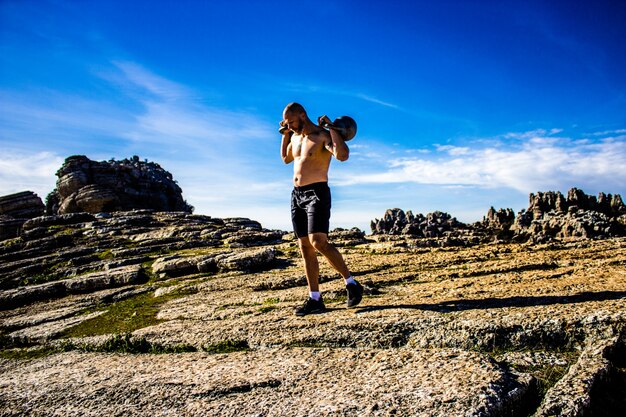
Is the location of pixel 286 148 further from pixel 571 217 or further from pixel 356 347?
pixel 571 217

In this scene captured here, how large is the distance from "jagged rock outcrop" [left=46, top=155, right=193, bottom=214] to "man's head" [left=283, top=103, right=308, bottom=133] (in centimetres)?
8307

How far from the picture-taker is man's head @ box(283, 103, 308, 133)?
938cm

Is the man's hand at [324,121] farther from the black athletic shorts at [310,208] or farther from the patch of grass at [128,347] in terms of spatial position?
the patch of grass at [128,347]

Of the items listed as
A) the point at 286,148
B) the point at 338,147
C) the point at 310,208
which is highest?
the point at 286,148

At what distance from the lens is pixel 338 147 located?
902 centimetres

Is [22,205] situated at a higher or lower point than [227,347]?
higher

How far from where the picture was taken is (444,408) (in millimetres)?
4496

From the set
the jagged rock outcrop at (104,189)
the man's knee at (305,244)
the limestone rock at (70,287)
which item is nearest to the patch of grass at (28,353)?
the man's knee at (305,244)

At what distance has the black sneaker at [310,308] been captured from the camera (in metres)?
8.92

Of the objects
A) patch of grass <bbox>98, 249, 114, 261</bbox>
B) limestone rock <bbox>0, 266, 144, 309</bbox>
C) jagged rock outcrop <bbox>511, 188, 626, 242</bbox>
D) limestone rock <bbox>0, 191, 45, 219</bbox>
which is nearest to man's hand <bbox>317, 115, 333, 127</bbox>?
limestone rock <bbox>0, 266, 144, 309</bbox>

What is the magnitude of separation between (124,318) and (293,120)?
24.8 feet

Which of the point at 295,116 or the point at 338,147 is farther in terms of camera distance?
the point at 295,116

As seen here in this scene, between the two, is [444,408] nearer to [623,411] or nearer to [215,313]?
[623,411]

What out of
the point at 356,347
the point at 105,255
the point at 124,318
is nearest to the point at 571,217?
the point at 356,347
